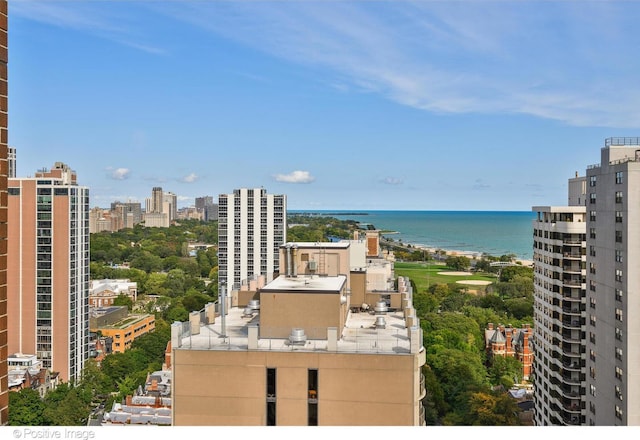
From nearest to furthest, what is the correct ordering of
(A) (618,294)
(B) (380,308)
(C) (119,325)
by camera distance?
(B) (380,308) < (A) (618,294) < (C) (119,325)

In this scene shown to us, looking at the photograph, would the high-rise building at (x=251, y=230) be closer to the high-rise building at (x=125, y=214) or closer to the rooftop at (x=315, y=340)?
the rooftop at (x=315, y=340)

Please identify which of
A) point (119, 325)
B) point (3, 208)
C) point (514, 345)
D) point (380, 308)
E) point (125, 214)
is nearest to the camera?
point (3, 208)

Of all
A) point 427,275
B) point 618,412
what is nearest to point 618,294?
point 618,412

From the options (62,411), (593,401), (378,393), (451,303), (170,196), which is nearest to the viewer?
(378,393)

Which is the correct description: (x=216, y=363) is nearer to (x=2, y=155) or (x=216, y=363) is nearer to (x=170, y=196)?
(x=2, y=155)

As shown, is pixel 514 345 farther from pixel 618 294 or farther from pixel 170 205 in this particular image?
pixel 170 205

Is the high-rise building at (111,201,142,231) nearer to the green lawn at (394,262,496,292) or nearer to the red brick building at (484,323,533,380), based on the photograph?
the green lawn at (394,262,496,292)
